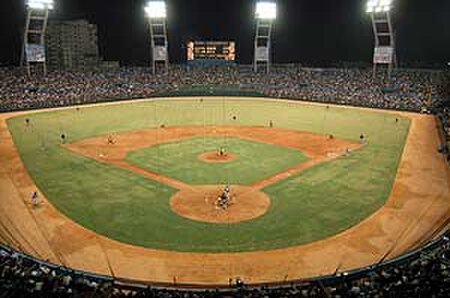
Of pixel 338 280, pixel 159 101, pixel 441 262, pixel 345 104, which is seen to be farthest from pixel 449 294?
pixel 159 101

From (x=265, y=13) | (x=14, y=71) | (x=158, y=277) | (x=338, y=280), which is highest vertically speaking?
(x=265, y=13)

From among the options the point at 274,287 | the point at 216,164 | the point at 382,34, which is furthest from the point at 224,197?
the point at 382,34

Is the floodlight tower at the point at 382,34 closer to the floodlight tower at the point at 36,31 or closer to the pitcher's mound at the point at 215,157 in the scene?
the pitcher's mound at the point at 215,157

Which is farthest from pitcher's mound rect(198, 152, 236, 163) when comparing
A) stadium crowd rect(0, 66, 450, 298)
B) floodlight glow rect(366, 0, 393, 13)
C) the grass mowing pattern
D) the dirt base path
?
floodlight glow rect(366, 0, 393, 13)

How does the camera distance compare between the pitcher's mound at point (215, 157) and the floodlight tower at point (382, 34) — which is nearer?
the pitcher's mound at point (215, 157)

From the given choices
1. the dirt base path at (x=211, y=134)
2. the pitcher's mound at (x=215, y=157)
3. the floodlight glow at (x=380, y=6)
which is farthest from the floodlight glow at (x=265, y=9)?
the pitcher's mound at (x=215, y=157)

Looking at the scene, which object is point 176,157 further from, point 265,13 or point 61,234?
point 265,13
